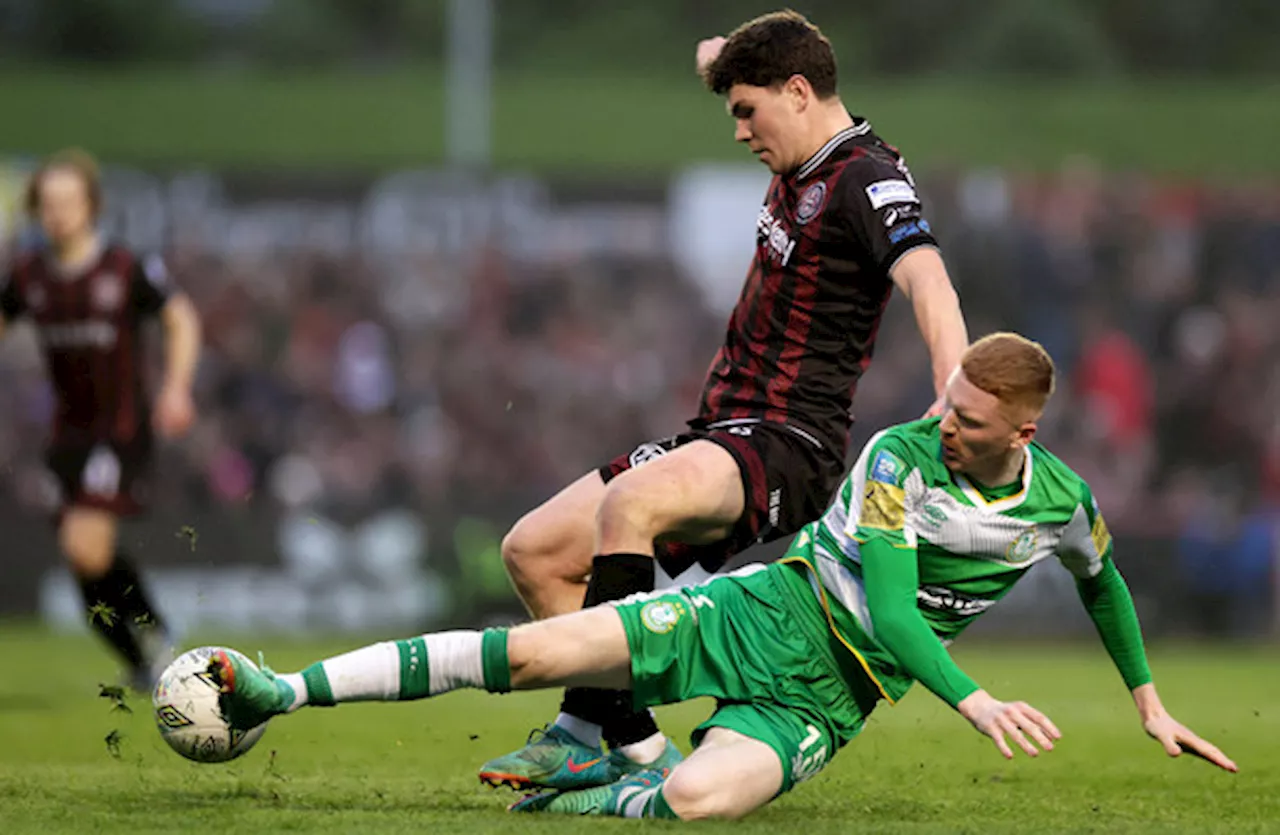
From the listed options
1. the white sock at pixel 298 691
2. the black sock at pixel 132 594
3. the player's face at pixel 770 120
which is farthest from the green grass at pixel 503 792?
the player's face at pixel 770 120

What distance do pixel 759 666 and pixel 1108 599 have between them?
3.42 ft

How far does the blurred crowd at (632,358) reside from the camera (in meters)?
17.4

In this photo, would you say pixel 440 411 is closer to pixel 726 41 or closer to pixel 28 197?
pixel 28 197

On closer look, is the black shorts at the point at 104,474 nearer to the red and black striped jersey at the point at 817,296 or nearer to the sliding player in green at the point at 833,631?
the red and black striped jersey at the point at 817,296

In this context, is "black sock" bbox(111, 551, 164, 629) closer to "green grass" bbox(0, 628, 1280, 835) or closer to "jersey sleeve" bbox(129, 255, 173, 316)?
"green grass" bbox(0, 628, 1280, 835)

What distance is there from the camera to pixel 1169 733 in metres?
5.14

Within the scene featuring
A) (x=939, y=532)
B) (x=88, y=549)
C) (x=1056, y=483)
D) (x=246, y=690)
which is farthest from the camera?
(x=88, y=549)

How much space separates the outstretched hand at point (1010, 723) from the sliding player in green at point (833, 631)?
0.03 feet

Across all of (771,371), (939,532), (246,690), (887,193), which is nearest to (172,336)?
(771,371)

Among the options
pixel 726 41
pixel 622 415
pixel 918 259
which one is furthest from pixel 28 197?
pixel 622 415

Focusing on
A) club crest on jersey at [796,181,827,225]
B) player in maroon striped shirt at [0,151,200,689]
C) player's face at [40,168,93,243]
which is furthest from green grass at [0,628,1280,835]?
player's face at [40,168,93,243]

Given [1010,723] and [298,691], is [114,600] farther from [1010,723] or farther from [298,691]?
[1010,723]

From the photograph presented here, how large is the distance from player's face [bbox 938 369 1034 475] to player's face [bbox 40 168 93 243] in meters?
6.54

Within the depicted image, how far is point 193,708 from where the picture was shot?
4.88 metres
